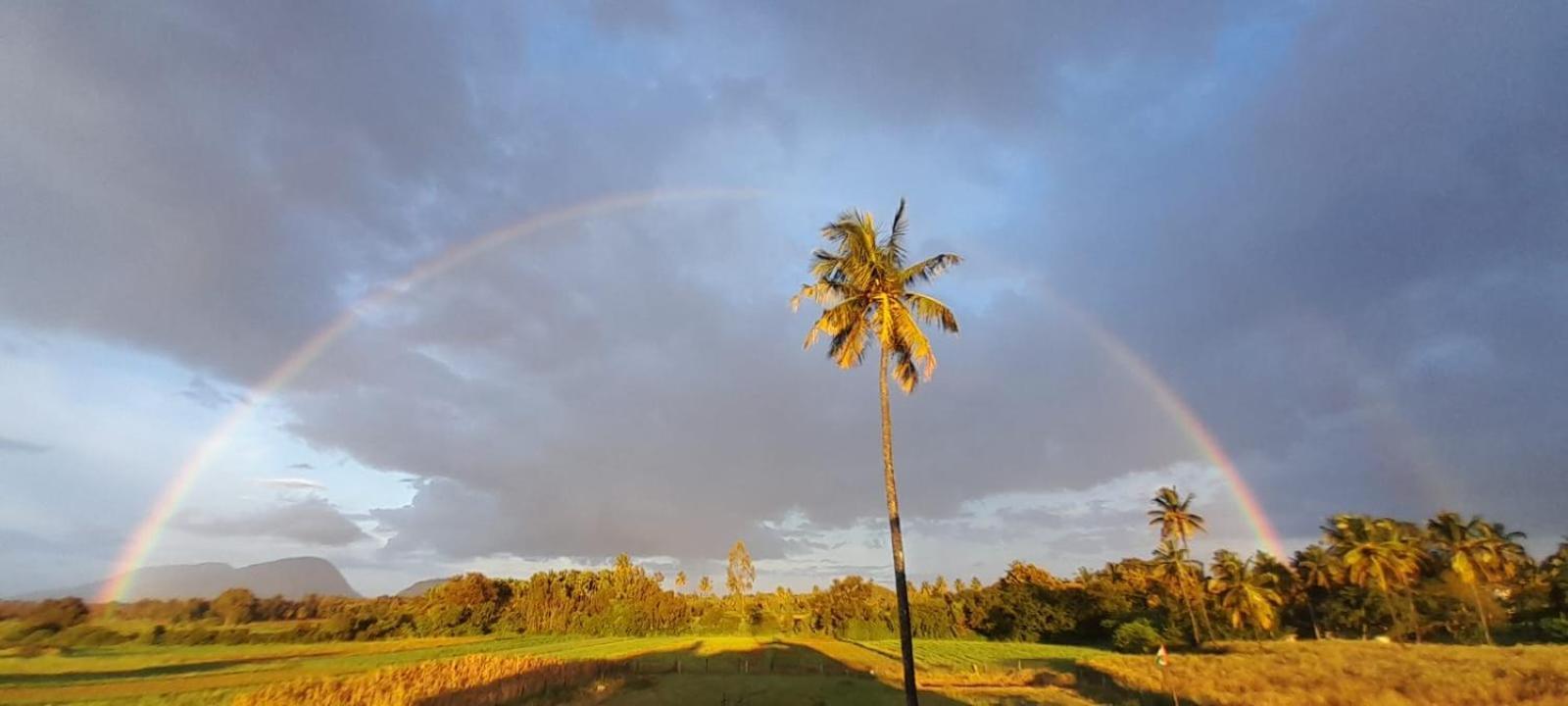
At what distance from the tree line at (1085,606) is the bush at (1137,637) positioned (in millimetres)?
146

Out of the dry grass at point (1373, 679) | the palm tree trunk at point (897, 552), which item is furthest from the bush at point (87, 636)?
the dry grass at point (1373, 679)

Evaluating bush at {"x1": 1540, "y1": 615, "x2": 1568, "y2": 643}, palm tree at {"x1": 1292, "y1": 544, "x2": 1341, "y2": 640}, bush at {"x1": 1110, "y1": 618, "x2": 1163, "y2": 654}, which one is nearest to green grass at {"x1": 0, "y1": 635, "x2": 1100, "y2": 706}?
bush at {"x1": 1110, "y1": 618, "x2": 1163, "y2": 654}

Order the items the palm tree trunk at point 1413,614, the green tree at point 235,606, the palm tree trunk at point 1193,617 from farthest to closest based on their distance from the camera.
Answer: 1. the green tree at point 235,606
2. the palm tree trunk at point 1193,617
3. the palm tree trunk at point 1413,614

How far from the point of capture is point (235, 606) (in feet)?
322

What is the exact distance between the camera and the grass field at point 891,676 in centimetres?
2614

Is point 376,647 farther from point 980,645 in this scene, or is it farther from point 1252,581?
point 1252,581

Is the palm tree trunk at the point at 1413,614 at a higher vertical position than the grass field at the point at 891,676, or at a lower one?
higher

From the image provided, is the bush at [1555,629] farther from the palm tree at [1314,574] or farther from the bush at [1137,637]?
the bush at [1137,637]

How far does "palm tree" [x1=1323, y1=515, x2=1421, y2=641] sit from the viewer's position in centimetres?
6500

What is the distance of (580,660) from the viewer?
48.7m

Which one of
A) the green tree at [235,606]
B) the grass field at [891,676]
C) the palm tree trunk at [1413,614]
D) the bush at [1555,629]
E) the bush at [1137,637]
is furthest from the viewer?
the green tree at [235,606]

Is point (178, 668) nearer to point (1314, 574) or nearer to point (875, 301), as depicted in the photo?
point (875, 301)

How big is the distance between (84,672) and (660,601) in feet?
230

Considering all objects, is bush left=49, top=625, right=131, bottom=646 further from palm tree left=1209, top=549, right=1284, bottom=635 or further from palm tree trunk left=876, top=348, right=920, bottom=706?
palm tree left=1209, top=549, right=1284, bottom=635
